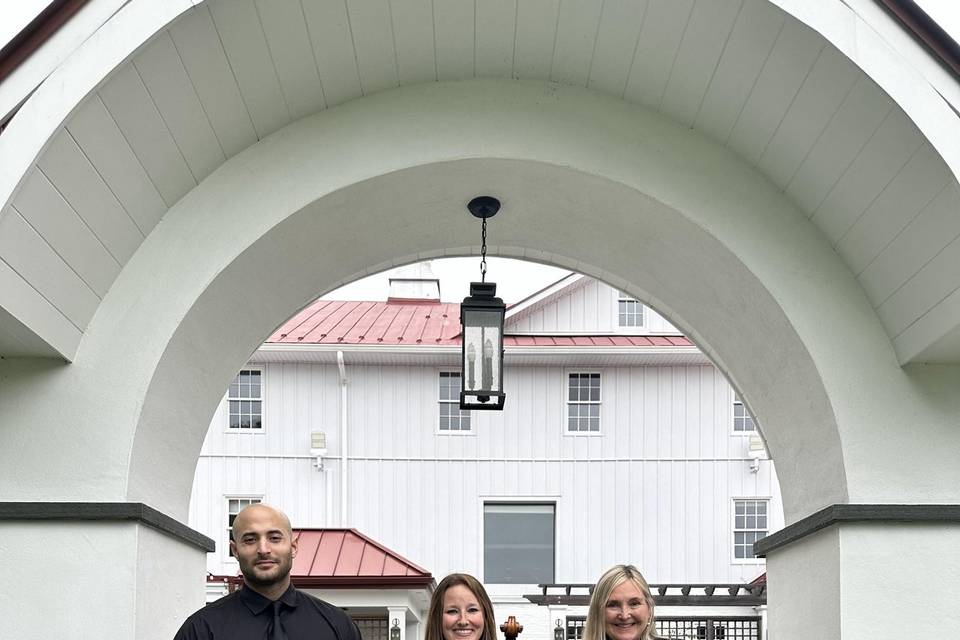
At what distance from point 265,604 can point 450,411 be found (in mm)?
18174

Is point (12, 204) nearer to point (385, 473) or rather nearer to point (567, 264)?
point (567, 264)

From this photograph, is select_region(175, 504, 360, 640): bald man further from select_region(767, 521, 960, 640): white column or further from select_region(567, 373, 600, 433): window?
select_region(567, 373, 600, 433): window

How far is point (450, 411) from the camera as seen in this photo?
73.0ft

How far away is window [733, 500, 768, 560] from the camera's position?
21891mm

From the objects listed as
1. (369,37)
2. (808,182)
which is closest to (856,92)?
(808,182)

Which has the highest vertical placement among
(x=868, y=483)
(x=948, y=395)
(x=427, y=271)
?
Answer: (x=427, y=271)

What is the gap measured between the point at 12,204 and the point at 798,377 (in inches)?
140

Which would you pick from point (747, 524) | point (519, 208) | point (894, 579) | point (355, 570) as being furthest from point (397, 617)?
point (894, 579)

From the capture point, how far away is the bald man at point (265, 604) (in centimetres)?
388

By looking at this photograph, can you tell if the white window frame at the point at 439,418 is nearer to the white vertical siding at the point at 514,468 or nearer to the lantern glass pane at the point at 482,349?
the white vertical siding at the point at 514,468

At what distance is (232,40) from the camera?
5109 mm

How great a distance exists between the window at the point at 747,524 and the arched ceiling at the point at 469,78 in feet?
55.2

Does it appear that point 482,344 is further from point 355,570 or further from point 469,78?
point 355,570

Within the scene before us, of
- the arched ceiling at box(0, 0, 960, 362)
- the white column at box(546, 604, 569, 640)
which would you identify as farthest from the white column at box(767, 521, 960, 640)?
the white column at box(546, 604, 569, 640)
